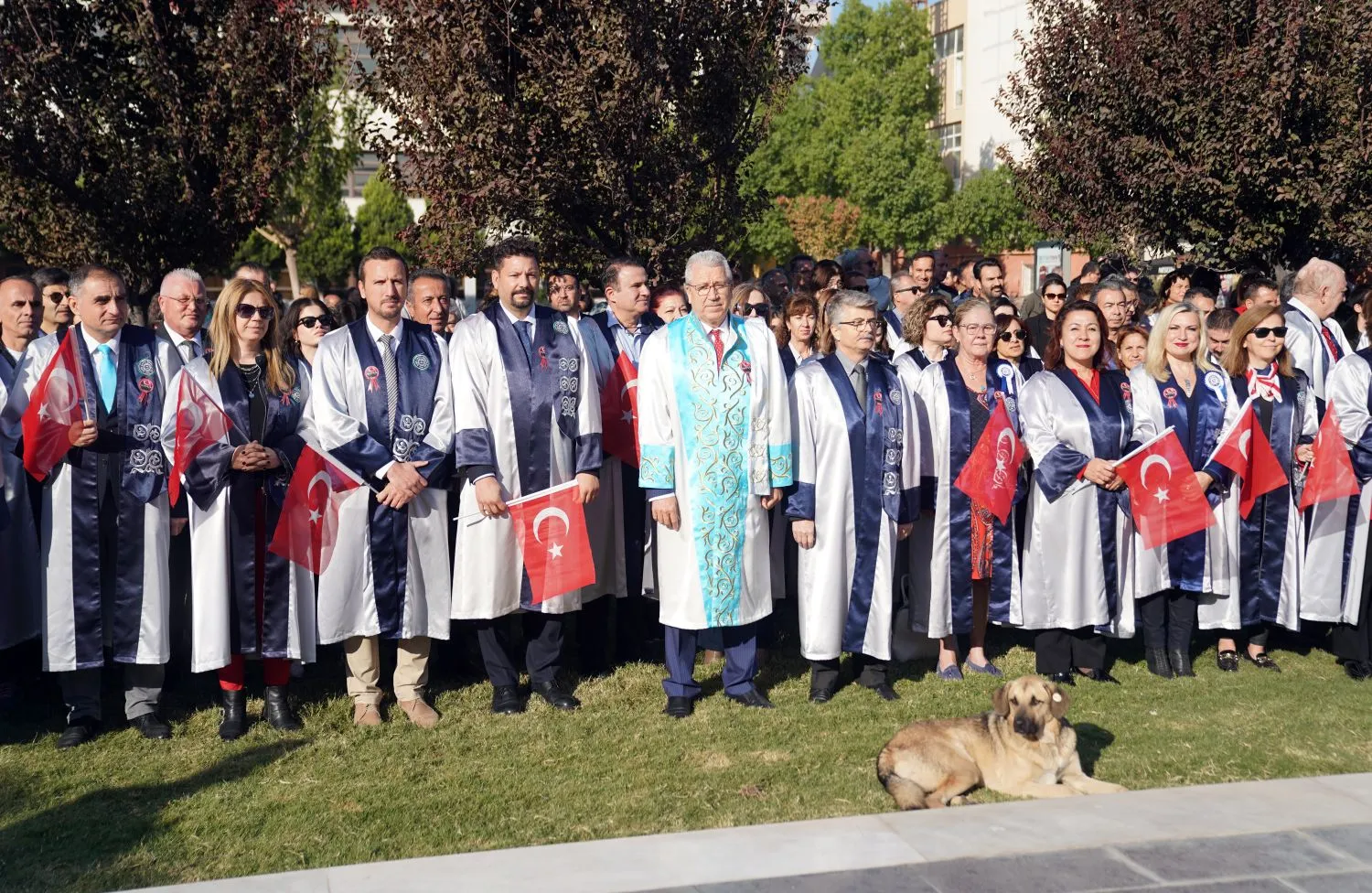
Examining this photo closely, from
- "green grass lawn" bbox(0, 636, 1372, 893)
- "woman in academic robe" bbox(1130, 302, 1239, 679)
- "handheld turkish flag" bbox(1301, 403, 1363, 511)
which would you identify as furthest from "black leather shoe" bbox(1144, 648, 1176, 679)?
"handheld turkish flag" bbox(1301, 403, 1363, 511)

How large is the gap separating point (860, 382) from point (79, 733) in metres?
4.02

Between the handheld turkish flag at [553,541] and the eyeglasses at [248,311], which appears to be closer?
the eyeglasses at [248,311]

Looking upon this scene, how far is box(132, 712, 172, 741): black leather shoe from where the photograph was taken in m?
6.46

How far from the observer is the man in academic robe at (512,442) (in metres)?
6.79

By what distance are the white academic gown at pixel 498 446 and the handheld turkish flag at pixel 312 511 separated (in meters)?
0.59

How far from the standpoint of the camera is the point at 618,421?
7594 millimetres

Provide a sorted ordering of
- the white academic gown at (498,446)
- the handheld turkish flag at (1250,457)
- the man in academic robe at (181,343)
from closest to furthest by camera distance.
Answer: the man in academic robe at (181,343), the white academic gown at (498,446), the handheld turkish flag at (1250,457)

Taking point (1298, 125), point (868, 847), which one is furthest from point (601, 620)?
point (1298, 125)

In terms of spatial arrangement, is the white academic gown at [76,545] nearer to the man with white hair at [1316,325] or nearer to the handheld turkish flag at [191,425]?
the handheld turkish flag at [191,425]

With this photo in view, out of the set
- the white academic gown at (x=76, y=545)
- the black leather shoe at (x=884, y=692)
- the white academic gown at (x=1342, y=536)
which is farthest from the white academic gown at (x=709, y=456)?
the white academic gown at (x=1342, y=536)

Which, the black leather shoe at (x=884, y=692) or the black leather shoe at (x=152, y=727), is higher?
the black leather shoe at (x=152, y=727)

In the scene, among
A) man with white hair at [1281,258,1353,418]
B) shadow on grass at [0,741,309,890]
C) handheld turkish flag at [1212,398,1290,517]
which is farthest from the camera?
man with white hair at [1281,258,1353,418]

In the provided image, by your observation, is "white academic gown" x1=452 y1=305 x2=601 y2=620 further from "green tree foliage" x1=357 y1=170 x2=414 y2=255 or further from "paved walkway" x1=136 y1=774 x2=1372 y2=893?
"green tree foliage" x1=357 y1=170 x2=414 y2=255

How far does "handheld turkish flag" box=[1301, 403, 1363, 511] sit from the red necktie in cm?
63
